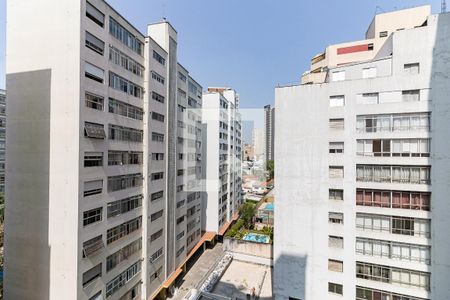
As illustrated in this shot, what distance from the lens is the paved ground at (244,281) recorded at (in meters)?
22.1

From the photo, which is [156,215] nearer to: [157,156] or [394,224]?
[157,156]

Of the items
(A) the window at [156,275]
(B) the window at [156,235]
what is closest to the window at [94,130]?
(B) the window at [156,235]

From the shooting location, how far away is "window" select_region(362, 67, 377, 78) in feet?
50.2

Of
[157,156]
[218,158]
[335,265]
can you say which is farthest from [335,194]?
[218,158]

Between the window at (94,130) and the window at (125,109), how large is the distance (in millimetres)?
1429

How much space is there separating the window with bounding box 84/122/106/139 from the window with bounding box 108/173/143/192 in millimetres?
2761

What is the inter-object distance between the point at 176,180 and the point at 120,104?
10031mm

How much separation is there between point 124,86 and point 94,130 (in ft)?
13.7

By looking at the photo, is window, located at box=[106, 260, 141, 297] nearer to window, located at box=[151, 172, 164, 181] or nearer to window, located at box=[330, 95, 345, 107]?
window, located at box=[151, 172, 164, 181]

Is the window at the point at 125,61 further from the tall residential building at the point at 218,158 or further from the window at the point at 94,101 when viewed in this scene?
the tall residential building at the point at 218,158

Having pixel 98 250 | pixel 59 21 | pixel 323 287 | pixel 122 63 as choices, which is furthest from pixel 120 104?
pixel 323 287

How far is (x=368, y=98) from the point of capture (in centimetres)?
1512

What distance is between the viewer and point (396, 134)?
47.5 feet

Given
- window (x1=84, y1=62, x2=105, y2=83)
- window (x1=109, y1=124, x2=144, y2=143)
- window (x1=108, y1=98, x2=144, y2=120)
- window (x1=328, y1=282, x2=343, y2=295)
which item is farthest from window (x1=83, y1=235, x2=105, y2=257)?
window (x1=328, y1=282, x2=343, y2=295)
